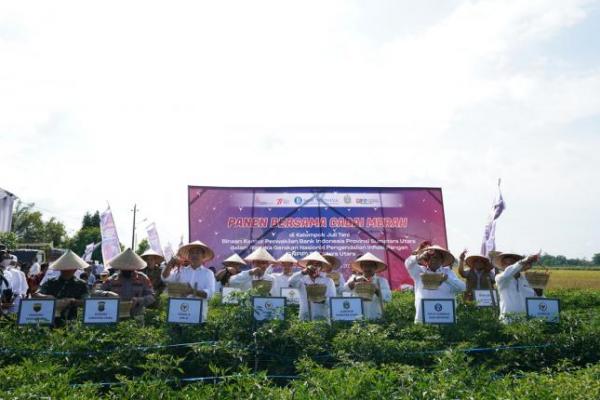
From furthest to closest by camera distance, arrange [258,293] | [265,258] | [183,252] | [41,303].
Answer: [265,258] → [183,252] → [258,293] → [41,303]

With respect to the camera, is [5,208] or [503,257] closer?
[503,257]

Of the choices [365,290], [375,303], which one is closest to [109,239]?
[375,303]

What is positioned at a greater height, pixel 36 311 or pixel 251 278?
pixel 251 278

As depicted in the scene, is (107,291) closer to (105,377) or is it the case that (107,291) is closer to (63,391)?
(105,377)

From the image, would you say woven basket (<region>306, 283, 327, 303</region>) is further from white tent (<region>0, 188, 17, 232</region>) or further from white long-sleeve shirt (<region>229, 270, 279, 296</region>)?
white tent (<region>0, 188, 17, 232</region>)

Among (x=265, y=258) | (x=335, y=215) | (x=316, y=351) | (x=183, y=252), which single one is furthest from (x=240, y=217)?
(x=316, y=351)

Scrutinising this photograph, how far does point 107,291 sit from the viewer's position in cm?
846

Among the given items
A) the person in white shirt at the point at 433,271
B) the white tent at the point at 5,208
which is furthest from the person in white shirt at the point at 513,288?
the white tent at the point at 5,208

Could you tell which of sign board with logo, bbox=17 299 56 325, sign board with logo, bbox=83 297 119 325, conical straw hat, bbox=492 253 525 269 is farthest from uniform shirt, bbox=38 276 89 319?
conical straw hat, bbox=492 253 525 269

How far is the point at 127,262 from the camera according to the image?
849 centimetres

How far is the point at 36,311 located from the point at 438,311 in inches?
207

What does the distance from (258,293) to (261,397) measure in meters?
4.00

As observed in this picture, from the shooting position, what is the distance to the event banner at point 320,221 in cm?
1895

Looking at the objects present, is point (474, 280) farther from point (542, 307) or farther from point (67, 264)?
point (67, 264)
